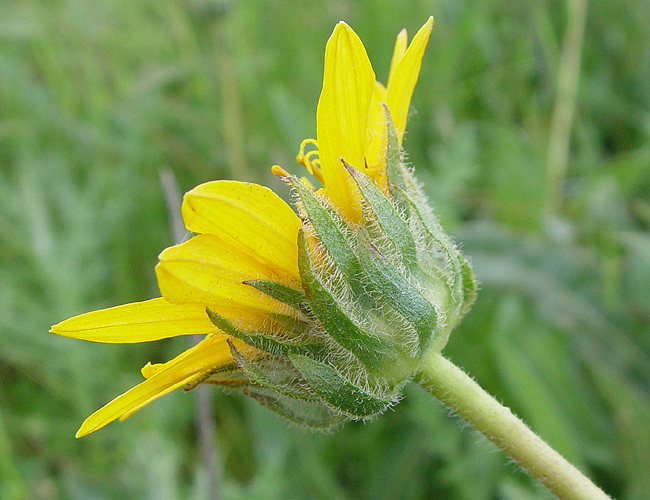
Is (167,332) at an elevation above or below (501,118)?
above

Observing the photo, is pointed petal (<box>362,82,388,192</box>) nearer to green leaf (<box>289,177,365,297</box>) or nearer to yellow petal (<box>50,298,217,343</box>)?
green leaf (<box>289,177,365,297</box>)

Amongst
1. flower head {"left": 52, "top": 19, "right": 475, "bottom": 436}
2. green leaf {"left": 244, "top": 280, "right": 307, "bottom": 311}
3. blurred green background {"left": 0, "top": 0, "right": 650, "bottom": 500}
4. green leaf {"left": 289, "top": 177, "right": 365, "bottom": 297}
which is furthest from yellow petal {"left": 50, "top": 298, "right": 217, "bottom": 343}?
blurred green background {"left": 0, "top": 0, "right": 650, "bottom": 500}

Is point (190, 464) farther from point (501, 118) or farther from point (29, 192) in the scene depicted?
point (501, 118)

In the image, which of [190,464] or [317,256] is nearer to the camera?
[317,256]

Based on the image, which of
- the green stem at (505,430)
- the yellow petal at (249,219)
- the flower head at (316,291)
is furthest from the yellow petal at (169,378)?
the green stem at (505,430)

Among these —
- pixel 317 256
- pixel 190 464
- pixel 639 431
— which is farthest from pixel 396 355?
pixel 190 464

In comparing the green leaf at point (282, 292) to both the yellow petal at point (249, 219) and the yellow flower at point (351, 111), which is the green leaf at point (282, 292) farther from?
the yellow flower at point (351, 111)

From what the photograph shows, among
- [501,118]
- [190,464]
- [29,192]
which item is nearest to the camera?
[190,464]
